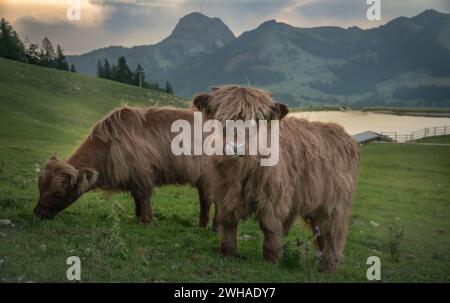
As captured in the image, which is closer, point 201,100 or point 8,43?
point 201,100

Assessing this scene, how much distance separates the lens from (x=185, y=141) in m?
12.8

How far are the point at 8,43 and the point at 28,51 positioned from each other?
10114 millimetres

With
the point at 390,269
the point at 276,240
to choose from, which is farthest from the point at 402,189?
the point at 276,240

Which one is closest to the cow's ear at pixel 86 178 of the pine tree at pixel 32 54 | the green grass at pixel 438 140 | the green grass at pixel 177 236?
the green grass at pixel 177 236

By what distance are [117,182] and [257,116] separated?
540 cm

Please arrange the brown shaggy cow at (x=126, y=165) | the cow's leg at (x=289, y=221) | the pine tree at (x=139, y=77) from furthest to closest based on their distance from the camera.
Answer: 1. the pine tree at (x=139, y=77)
2. the brown shaggy cow at (x=126, y=165)
3. the cow's leg at (x=289, y=221)

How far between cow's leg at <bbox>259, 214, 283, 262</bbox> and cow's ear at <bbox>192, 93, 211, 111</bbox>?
7.48 feet

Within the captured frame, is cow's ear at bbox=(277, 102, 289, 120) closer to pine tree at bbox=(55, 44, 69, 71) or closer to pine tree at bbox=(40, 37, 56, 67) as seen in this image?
pine tree at bbox=(40, 37, 56, 67)

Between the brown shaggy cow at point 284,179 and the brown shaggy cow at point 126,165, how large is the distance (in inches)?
149

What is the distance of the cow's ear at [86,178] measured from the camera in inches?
424

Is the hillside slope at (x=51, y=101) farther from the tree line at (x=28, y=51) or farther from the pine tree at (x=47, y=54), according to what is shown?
the pine tree at (x=47, y=54)

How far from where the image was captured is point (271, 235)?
8.20m

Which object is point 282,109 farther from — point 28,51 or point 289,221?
point 28,51

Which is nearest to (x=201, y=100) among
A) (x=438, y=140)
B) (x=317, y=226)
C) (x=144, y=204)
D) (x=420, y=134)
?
(x=317, y=226)
